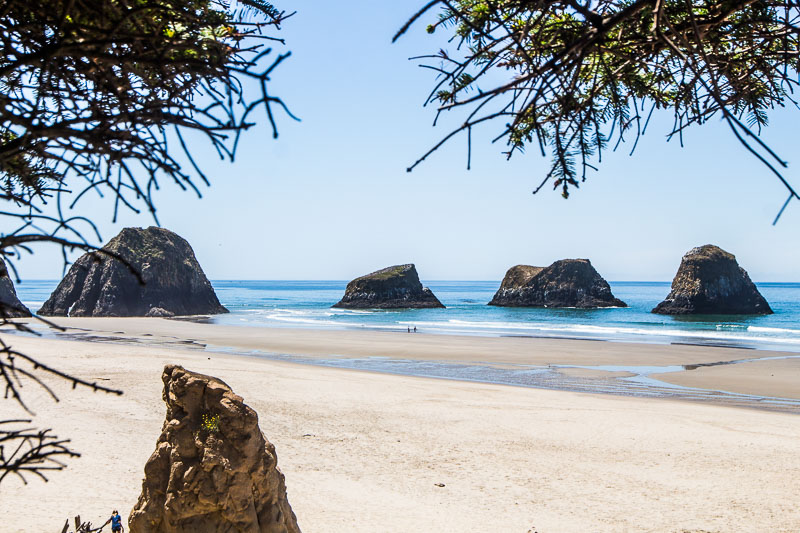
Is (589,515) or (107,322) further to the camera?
(107,322)

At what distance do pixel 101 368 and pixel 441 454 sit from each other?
11.5 m

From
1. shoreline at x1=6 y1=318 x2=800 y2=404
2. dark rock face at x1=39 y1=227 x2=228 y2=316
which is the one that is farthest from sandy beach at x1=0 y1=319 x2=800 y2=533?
dark rock face at x1=39 y1=227 x2=228 y2=316

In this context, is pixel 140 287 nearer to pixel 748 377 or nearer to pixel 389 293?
pixel 389 293

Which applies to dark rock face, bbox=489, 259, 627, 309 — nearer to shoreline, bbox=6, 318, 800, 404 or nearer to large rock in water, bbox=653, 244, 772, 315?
large rock in water, bbox=653, 244, 772, 315

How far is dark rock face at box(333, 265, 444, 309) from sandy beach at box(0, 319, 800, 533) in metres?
56.5

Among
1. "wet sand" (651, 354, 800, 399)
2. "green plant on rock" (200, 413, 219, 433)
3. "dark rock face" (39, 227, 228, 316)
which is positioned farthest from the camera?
"dark rock face" (39, 227, 228, 316)

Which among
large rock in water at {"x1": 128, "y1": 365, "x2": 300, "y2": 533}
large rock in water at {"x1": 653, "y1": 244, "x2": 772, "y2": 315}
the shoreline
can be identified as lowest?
the shoreline

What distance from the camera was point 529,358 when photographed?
2577 centimetres

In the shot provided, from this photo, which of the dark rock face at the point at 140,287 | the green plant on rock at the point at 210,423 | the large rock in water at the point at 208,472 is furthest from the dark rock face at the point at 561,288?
the green plant on rock at the point at 210,423

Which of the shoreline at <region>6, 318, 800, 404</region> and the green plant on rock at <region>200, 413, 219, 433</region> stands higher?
the green plant on rock at <region>200, 413, 219, 433</region>

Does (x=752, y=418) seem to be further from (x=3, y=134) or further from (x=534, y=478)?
(x=3, y=134)

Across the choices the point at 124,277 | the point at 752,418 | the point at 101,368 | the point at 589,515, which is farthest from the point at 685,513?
the point at 124,277

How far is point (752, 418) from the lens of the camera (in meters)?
13.6

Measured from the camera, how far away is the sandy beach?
289 inches
